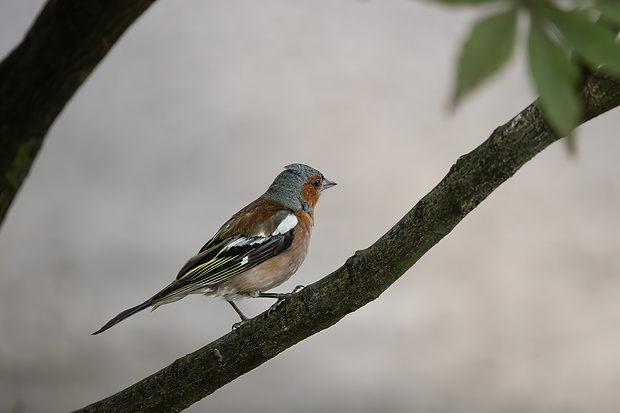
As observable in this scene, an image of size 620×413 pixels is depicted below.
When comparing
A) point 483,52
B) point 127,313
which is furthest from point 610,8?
point 127,313

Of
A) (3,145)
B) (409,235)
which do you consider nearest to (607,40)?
(409,235)

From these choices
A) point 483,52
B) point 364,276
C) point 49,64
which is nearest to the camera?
point 483,52

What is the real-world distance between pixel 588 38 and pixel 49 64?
146 centimetres

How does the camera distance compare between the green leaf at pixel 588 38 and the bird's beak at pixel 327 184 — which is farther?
the bird's beak at pixel 327 184

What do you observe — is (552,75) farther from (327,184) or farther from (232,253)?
(327,184)

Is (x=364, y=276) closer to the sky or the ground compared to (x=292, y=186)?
closer to the ground

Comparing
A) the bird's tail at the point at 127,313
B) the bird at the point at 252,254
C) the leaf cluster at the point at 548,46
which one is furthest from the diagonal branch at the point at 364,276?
the leaf cluster at the point at 548,46

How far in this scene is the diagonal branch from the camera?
6.27ft

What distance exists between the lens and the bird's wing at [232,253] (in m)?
3.21

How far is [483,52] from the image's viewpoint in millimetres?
667

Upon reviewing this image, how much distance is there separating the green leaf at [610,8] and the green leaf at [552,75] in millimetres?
57

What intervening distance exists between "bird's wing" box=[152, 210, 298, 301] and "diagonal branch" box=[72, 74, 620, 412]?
547mm

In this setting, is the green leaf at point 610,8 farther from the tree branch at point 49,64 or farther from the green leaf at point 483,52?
the tree branch at point 49,64

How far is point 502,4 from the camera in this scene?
67cm
